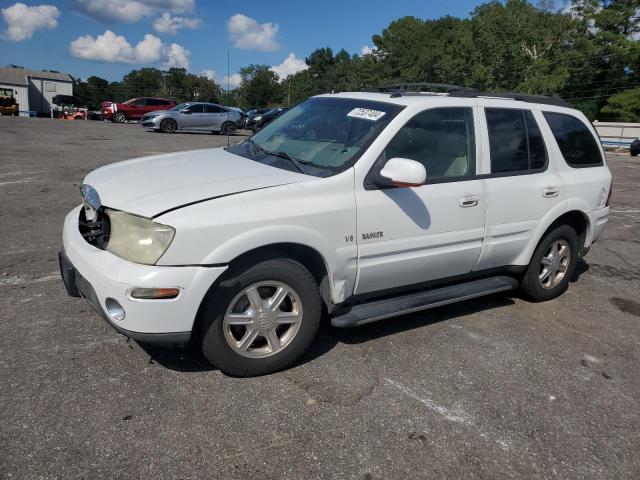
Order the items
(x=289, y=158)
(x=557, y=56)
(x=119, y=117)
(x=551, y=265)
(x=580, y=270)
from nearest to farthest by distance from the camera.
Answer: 1. (x=289, y=158)
2. (x=551, y=265)
3. (x=580, y=270)
4. (x=119, y=117)
5. (x=557, y=56)

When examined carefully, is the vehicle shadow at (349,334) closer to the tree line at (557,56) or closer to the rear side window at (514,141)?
the rear side window at (514,141)

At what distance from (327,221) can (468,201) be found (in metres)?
1.26

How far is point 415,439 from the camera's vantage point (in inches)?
110

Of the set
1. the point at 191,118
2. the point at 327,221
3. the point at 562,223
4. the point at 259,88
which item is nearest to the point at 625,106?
the point at 191,118

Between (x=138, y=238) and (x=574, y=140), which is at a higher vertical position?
(x=574, y=140)

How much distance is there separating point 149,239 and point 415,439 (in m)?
1.77

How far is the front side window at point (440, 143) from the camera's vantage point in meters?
3.71

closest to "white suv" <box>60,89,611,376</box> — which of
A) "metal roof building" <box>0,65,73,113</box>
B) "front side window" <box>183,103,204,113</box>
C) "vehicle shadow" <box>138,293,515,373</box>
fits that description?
"vehicle shadow" <box>138,293,515,373</box>

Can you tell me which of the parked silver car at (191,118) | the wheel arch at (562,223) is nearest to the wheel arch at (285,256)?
the wheel arch at (562,223)

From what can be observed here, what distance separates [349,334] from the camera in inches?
157

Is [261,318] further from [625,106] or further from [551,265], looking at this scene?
[625,106]

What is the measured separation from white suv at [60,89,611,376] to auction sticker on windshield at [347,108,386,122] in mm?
13

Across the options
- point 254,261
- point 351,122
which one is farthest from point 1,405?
point 351,122

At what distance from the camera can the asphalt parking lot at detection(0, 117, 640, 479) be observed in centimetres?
256
